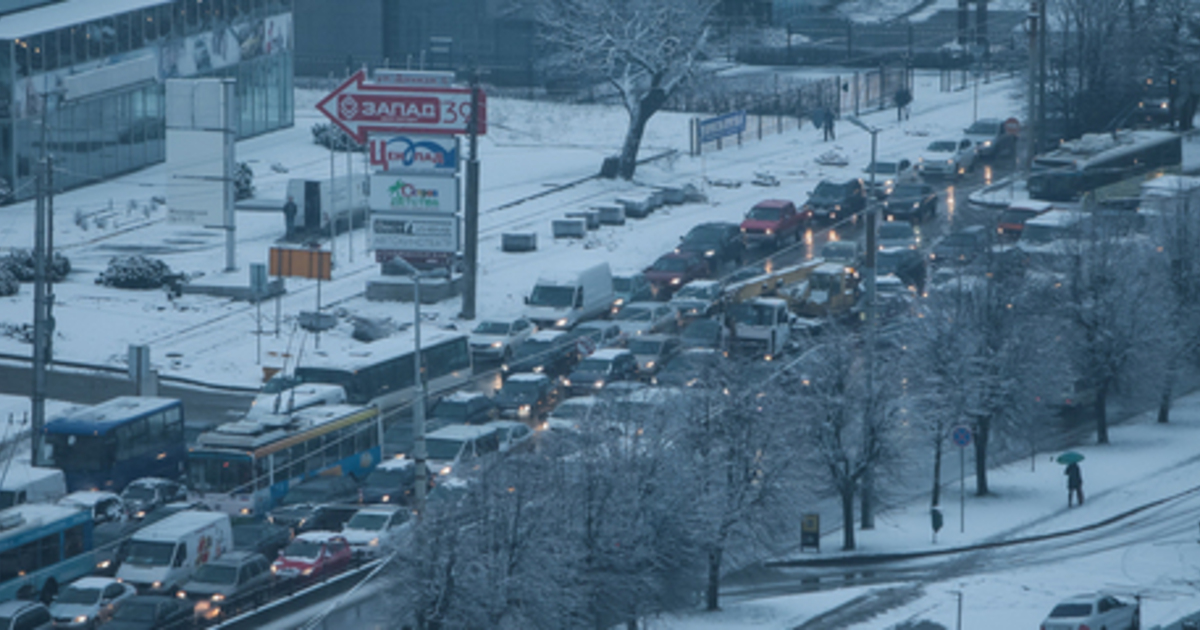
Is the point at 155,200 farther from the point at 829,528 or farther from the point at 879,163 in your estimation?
the point at 829,528

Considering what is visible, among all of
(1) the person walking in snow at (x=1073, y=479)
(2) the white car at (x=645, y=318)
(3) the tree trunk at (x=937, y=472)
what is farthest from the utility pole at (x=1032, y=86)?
(3) the tree trunk at (x=937, y=472)

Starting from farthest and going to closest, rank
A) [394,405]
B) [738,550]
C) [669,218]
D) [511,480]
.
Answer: [669,218] < [394,405] < [738,550] < [511,480]

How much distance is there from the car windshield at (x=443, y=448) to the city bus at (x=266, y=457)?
7.33 feet

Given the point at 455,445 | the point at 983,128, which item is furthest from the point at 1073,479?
the point at 983,128

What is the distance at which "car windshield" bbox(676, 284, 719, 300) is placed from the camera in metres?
48.2

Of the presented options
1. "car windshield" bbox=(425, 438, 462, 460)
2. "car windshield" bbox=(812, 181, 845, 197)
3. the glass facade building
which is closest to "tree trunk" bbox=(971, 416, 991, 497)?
"car windshield" bbox=(425, 438, 462, 460)

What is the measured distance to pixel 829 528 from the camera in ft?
118

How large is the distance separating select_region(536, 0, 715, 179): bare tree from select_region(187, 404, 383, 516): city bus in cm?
3180

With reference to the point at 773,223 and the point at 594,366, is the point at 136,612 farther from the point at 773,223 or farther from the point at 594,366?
the point at 773,223

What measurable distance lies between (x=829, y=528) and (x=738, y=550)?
651 cm

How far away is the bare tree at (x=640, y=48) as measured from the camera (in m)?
66.4

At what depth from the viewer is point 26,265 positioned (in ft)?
170

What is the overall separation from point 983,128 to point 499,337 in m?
32.2

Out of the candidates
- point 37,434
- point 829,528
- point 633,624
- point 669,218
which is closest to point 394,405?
point 37,434
